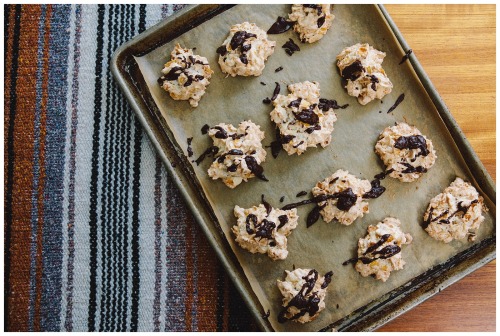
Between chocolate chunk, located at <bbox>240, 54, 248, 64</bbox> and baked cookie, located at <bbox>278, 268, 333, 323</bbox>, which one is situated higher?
chocolate chunk, located at <bbox>240, 54, 248, 64</bbox>

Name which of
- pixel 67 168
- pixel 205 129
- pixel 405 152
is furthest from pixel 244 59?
pixel 67 168

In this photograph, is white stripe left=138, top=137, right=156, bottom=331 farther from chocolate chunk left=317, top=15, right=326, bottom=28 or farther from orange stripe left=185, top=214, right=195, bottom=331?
chocolate chunk left=317, top=15, right=326, bottom=28

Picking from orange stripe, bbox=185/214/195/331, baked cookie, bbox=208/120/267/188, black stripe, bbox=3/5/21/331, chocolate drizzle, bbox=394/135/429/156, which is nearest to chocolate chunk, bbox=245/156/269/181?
baked cookie, bbox=208/120/267/188

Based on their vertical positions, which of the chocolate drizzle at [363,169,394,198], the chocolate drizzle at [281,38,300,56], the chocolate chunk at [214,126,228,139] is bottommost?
the chocolate drizzle at [363,169,394,198]

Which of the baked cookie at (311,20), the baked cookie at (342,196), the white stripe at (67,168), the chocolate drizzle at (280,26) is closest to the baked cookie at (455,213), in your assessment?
the baked cookie at (342,196)

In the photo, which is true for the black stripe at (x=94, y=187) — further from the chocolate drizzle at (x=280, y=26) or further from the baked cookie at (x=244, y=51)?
the chocolate drizzle at (x=280, y=26)

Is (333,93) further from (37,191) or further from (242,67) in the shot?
(37,191)

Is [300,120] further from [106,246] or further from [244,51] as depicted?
[106,246]
